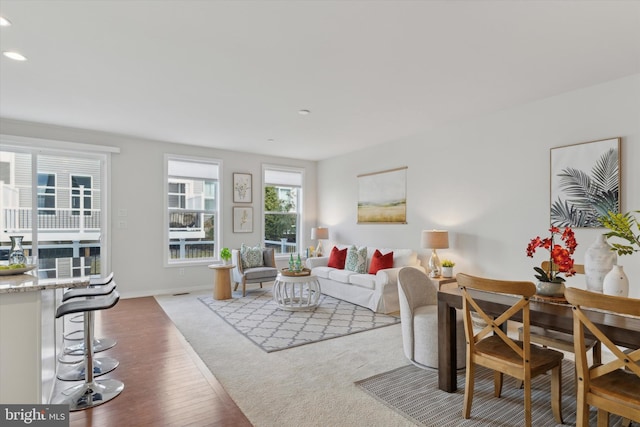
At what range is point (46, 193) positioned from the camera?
5.01 meters

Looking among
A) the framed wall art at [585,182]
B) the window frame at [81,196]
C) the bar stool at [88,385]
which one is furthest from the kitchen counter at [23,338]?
the framed wall art at [585,182]

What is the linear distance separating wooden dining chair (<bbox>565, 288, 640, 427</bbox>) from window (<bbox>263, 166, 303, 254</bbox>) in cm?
591

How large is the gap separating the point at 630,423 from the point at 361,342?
209 centimetres

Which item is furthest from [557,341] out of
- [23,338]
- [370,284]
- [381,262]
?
[23,338]

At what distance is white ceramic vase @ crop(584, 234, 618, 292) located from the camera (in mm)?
2234

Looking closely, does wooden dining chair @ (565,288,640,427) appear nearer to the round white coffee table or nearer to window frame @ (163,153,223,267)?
the round white coffee table

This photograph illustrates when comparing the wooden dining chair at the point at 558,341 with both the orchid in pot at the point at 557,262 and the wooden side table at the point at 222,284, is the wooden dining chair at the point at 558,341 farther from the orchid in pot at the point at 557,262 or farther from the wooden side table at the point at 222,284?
the wooden side table at the point at 222,284

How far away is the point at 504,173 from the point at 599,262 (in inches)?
83.0

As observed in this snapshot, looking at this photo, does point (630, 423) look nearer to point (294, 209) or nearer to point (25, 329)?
point (25, 329)

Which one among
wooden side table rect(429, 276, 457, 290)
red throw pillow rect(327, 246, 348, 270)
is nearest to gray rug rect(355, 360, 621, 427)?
wooden side table rect(429, 276, 457, 290)

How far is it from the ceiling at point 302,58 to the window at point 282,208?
2.61m

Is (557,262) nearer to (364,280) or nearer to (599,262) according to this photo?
(599,262)

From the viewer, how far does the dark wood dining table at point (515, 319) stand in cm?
165

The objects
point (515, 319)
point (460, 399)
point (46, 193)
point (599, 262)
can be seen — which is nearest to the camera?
point (515, 319)
